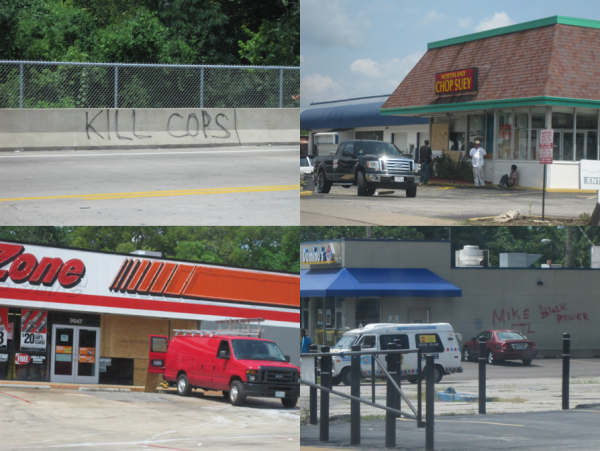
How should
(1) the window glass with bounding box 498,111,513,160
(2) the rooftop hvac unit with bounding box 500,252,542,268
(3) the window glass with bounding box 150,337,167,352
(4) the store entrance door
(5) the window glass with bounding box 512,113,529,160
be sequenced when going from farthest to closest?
1. (4) the store entrance door
2. (3) the window glass with bounding box 150,337,167,352
3. (1) the window glass with bounding box 498,111,513,160
4. (5) the window glass with bounding box 512,113,529,160
5. (2) the rooftop hvac unit with bounding box 500,252,542,268

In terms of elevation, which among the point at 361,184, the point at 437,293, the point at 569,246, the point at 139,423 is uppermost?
the point at 361,184

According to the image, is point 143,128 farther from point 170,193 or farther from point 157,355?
point 170,193

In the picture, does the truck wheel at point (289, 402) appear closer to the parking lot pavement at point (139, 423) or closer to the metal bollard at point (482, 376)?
the parking lot pavement at point (139, 423)

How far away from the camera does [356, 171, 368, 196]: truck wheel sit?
4578 millimetres

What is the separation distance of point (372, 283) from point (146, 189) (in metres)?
9.12

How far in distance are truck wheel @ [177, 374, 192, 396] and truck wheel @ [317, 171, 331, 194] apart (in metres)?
18.4

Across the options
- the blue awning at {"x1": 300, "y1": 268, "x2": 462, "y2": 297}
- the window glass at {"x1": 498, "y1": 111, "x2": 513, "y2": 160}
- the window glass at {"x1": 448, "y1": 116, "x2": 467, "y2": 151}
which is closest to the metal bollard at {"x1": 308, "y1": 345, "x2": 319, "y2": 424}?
the blue awning at {"x1": 300, "y1": 268, "x2": 462, "y2": 297}

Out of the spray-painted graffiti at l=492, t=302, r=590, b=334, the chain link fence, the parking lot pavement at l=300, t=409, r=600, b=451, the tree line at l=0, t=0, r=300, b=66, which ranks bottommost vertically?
the parking lot pavement at l=300, t=409, r=600, b=451

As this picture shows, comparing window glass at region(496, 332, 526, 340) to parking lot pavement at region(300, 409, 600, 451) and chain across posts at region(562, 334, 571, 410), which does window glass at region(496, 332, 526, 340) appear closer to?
chain across posts at region(562, 334, 571, 410)

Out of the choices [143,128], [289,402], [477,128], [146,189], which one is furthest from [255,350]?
[477,128]

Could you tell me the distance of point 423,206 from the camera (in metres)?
5.19

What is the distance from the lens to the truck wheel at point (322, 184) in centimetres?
437

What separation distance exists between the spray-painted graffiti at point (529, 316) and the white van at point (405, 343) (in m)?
0.38

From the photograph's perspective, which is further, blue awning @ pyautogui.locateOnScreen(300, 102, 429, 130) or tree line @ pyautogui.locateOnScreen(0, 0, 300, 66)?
tree line @ pyautogui.locateOnScreen(0, 0, 300, 66)
